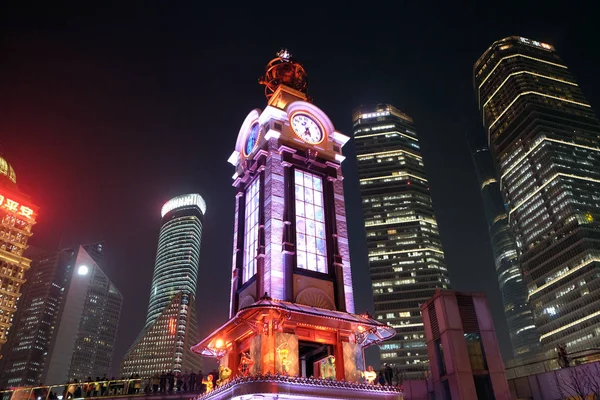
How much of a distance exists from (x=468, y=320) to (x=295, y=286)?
1391cm

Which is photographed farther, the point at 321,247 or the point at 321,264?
the point at 321,247

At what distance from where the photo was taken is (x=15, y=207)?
364ft

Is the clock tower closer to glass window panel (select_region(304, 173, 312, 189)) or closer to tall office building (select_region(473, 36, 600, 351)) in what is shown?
glass window panel (select_region(304, 173, 312, 189))

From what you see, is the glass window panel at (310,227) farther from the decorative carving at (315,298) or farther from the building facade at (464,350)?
the building facade at (464,350)

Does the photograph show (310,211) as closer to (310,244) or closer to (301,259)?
(310,244)

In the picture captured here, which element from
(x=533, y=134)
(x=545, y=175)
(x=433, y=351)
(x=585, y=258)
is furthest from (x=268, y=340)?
(x=533, y=134)

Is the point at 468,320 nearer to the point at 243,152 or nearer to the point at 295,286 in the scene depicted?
the point at 295,286

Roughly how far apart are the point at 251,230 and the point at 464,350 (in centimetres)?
1751

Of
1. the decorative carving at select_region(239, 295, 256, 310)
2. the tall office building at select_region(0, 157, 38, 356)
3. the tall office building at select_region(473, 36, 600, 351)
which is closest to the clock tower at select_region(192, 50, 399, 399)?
the decorative carving at select_region(239, 295, 256, 310)

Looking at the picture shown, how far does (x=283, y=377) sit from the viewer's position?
23.8m

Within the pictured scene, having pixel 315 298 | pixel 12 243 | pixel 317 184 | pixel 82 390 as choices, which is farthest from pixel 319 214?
pixel 12 243

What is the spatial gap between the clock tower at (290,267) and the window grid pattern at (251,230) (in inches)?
3.4

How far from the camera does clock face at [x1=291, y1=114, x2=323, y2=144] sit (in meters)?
37.4

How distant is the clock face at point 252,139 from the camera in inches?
1494
